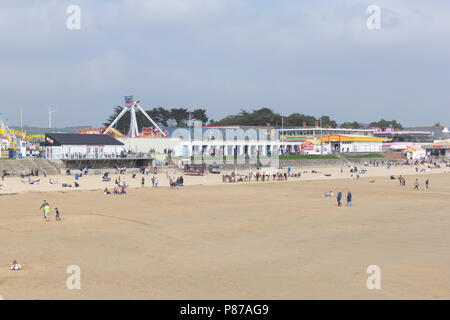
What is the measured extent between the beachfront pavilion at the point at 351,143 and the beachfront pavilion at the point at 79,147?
4744cm

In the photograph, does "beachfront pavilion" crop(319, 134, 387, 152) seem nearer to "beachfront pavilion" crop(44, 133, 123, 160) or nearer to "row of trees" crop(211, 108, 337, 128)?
"row of trees" crop(211, 108, 337, 128)

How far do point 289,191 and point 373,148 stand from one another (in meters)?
67.1

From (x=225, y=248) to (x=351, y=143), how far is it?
84.2 m

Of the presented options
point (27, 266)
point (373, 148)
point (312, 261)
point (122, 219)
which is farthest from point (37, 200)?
point (373, 148)

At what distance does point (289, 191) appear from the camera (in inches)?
1577

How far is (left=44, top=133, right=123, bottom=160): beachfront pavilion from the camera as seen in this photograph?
52094 mm

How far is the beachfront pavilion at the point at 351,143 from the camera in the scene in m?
94.2

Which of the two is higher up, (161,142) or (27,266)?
(161,142)

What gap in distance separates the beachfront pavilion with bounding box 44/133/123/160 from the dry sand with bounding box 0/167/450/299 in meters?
19.6

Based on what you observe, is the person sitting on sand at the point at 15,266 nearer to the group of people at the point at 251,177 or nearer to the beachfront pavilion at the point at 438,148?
the group of people at the point at 251,177

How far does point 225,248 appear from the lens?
1744 centimetres

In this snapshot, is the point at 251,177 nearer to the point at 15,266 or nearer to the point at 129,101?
the point at 129,101

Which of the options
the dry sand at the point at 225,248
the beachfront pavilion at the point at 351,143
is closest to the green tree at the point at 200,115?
the beachfront pavilion at the point at 351,143
